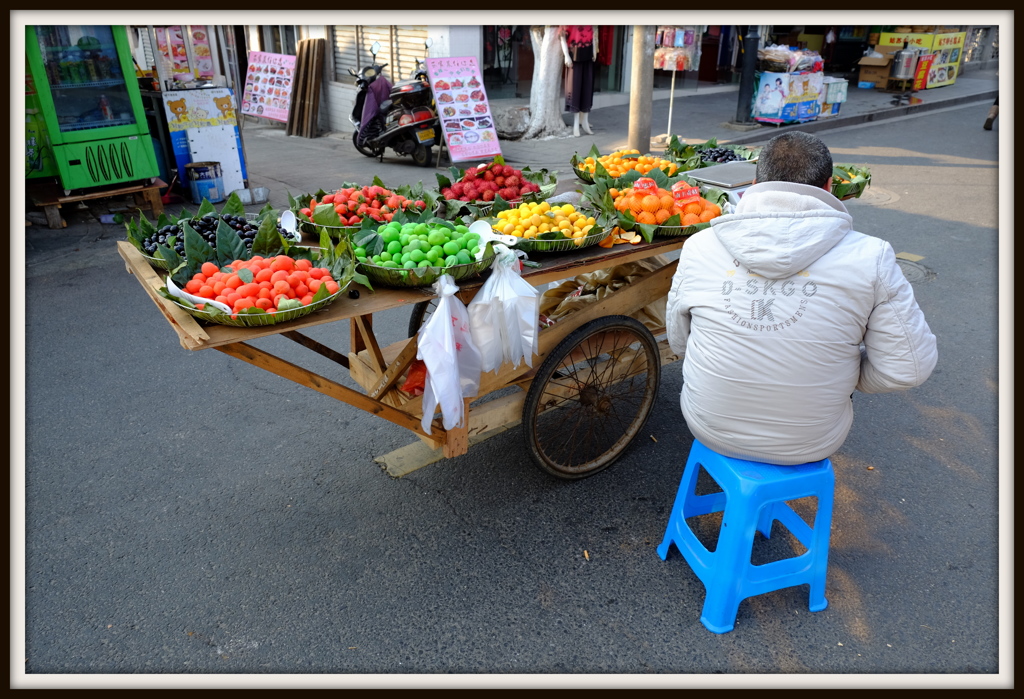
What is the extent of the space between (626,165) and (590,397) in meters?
1.51

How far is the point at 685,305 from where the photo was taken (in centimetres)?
262

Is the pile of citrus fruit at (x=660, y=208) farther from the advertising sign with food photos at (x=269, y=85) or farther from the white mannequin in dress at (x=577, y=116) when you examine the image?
the advertising sign with food photos at (x=269, y=85)

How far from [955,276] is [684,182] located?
348 cm

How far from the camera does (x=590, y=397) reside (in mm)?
3438

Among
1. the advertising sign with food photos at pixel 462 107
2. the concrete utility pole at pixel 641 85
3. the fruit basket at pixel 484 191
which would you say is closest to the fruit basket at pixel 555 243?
the fruit basket at pixel 484 191

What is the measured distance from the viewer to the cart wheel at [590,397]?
Answer: 314cm

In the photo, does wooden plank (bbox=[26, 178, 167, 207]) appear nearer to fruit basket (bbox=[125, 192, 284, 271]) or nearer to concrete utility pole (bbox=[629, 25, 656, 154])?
fruit basket (bbox=[125, 192, 284, 271])

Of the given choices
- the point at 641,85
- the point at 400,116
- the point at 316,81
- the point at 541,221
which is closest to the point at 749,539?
the point at 541,221

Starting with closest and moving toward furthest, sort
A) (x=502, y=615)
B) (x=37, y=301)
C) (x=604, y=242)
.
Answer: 1. (x=502, y=615)
2. (x=604, y=242)
3. (x=37, y=301)

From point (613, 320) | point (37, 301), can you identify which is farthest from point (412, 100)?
point (613, 320)

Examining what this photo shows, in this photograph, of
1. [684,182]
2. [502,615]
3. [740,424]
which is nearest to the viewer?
[740,424]

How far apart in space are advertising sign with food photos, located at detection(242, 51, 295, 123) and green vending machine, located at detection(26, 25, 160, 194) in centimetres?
463

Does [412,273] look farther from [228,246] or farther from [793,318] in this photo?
[793,318]

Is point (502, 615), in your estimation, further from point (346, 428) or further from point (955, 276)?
point (955, 276)
